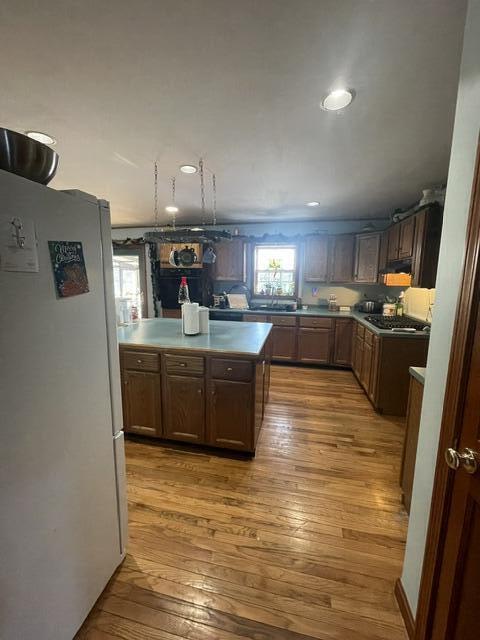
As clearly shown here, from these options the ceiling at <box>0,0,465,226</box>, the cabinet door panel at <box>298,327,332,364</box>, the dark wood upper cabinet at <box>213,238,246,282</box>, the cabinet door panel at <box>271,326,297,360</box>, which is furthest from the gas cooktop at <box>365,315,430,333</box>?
the dark wood upper cabinet at <box>213,238,246,282</box>

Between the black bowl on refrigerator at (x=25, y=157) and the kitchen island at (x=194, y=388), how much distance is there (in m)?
1.46

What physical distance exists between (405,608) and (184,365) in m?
1.79

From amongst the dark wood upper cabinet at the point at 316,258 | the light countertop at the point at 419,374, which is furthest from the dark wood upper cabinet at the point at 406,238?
the light countertop at the point at 419,374

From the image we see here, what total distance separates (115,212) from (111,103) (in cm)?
310

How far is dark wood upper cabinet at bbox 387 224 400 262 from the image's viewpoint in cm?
348

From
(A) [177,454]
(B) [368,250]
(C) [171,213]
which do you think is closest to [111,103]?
(A) [177,454]

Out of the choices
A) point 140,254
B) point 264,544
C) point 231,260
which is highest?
point 140,254

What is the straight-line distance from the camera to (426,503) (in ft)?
3.50

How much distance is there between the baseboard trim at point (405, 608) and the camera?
109cm

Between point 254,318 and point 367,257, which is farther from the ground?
point 367,257

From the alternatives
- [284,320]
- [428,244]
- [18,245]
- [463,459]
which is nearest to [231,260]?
[284,320]

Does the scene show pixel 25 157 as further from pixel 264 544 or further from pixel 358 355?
pixel 358 355

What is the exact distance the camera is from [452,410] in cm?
88

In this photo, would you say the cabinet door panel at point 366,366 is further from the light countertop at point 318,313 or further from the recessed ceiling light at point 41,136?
the recessed ceiling light at point 41,136
